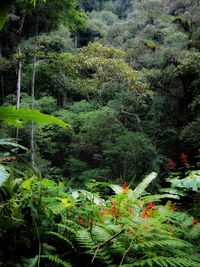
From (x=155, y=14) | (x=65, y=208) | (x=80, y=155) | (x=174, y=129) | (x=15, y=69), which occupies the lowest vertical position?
(x=80, y=155)

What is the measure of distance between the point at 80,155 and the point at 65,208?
36.2ft

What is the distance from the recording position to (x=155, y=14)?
16578 mm

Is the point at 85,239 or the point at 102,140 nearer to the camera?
the point at 85,239

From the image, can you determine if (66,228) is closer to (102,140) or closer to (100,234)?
(100,234)

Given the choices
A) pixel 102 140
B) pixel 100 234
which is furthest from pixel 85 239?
pixel 102 140

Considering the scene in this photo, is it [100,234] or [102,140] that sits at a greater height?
[100,234]

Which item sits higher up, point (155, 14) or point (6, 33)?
point (155, 14)

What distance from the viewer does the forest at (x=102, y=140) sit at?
1135 millimetres

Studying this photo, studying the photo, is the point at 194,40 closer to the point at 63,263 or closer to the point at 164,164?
the point at 164,164

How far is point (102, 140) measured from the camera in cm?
1122

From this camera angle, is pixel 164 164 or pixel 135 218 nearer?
pixel 135 218

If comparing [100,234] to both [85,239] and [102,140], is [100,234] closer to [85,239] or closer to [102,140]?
[85,239]

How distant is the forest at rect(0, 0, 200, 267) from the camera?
1135 millimetres

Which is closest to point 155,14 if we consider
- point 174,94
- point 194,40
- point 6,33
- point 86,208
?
point 194,40
